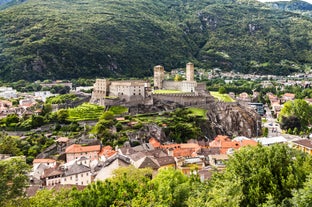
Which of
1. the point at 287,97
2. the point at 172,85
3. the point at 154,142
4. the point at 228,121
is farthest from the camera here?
the point at 287,97

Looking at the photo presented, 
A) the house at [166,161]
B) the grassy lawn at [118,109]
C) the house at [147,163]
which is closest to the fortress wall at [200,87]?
the grassy lawn at [118,109]

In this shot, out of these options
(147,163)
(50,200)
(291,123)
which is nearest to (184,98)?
(291,123)

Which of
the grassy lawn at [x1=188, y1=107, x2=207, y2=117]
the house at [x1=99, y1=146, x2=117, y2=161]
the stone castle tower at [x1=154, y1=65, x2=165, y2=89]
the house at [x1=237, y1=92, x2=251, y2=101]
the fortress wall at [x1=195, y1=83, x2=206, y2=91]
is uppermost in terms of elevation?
the stone castle tower at [x1=154, y1=65, x2=165, y2=89]

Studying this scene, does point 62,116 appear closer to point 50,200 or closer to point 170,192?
point 50,200

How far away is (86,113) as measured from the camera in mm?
74000

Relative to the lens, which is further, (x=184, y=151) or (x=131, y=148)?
(x=131, y=148)

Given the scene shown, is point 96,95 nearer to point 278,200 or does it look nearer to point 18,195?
point 18,195

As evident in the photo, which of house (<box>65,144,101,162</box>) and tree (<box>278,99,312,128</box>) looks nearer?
house (<box>65,144,101,162</box>)

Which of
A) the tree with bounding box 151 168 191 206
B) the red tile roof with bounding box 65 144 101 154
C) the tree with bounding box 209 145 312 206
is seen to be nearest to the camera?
the tree with bounding box 209 145 312 206

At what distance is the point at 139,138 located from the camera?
63188 mm

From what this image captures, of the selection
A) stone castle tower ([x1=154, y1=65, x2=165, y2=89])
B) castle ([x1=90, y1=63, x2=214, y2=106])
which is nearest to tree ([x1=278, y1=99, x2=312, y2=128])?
castle ([x1=90, y1=63, x2=214, y2=106])

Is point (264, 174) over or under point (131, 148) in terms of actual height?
over

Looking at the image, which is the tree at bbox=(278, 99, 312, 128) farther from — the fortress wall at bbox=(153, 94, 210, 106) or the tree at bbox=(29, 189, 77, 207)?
the tree at bbox=(29, 189, 77, 207)

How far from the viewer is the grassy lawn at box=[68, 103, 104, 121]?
71.7 meters
